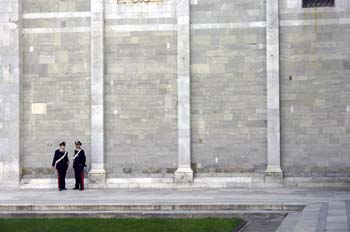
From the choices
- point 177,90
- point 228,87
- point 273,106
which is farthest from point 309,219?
point 177,90

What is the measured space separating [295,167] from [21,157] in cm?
1025

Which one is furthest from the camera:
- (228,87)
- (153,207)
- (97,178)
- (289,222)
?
(97,178)

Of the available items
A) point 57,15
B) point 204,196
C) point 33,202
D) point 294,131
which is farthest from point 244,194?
point 57,15

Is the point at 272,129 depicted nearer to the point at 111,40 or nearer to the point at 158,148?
the point at 158,148

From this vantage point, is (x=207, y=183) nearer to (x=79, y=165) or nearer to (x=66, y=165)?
(x=79, y=165)

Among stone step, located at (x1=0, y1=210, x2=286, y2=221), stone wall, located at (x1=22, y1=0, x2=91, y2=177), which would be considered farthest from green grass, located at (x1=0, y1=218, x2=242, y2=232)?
stone wall, located at (x1=22, y1=0, x2=91, y2=177)

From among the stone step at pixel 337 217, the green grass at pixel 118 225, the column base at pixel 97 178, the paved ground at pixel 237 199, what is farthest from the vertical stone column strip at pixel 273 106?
the green grass at pixel 118 225

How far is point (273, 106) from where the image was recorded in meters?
30.6

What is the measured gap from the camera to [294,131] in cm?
3064

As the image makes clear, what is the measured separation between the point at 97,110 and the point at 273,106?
6.50 m

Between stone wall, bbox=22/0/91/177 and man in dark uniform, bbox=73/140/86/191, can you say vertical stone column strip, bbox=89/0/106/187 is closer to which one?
stone wall, bbox=22/0/91/177

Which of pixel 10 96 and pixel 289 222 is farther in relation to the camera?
pixel 10 96

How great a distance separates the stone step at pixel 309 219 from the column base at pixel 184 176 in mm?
8396

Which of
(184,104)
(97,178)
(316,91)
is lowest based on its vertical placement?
(97,178)
